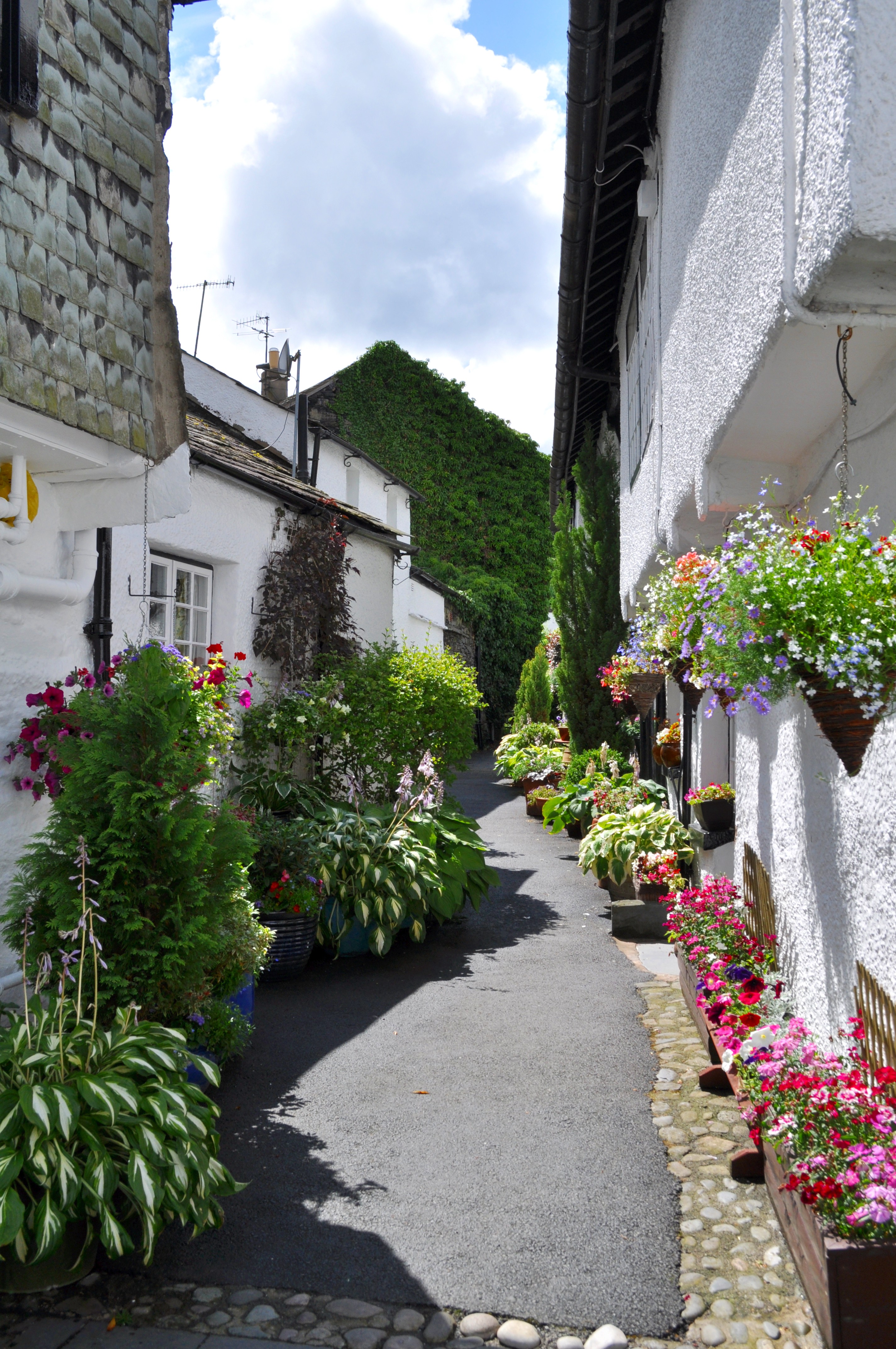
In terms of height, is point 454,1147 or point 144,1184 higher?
point 144,1184

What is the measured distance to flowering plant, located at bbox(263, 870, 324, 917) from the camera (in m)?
6.60

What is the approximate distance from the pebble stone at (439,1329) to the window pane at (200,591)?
6.33 metres

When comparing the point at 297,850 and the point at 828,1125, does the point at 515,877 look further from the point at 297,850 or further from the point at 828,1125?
the point at 828,1125

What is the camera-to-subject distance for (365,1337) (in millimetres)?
2939

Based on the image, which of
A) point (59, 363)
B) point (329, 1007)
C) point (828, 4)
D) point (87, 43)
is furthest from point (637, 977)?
point (87, 43)

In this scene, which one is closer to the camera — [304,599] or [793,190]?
[793,190]

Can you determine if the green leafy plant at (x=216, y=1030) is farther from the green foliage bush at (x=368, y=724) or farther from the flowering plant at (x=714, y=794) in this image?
the green foliage bush at (x=368, y=724)

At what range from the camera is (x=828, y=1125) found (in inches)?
109

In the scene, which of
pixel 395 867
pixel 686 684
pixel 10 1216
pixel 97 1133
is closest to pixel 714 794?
pixel 686 684

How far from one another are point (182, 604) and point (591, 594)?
6520 millimetres

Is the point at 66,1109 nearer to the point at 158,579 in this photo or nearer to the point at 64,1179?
the point at 64,1179

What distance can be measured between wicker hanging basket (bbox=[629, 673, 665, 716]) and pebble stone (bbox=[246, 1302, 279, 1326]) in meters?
5.69

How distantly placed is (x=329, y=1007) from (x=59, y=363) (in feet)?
13.1

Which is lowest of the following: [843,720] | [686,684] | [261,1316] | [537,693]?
[261,1316]
